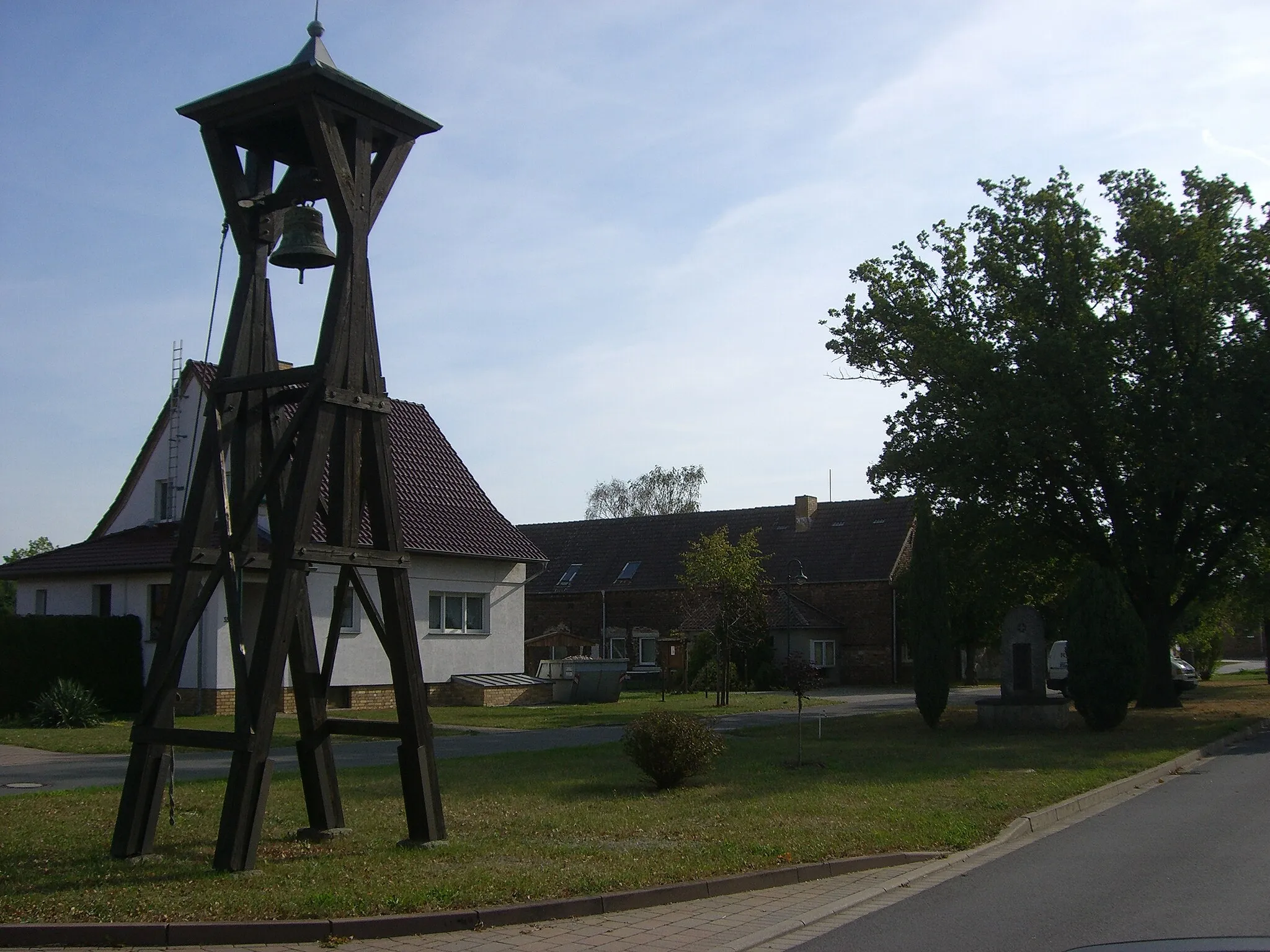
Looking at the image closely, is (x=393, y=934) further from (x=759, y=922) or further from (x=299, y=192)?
(x=299, y=192)

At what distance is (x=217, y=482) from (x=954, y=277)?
2292 centimetres

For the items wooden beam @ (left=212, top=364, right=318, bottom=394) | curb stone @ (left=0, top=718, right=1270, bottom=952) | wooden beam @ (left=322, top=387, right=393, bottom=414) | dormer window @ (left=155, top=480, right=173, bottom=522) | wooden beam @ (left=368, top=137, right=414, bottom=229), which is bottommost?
curb stone @ (left=0, top=718, right=1270, bottom=952)

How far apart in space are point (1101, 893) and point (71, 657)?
78.4 ft

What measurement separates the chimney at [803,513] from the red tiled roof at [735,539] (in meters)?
0.18

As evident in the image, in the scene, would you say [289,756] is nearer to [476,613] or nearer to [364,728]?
[364,728]

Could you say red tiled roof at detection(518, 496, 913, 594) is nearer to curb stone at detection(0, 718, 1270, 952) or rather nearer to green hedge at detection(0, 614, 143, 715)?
green hedge at detection(0, 614, 143, 715)

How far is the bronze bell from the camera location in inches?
409

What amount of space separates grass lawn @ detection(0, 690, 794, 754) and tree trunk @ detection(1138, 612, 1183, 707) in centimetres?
892

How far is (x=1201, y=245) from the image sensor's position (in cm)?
2691

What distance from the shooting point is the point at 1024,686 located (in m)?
24.3

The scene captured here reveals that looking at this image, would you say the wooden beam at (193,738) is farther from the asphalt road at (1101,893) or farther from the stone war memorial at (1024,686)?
the stone war memorial at (1024,686)

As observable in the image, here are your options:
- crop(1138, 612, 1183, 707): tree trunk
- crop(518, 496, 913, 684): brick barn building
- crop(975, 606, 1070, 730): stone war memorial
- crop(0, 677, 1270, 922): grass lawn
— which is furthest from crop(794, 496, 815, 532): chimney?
crop(0, 677, 1270, 922): grass lawn

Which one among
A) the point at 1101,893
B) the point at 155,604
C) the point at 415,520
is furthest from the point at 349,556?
the point at 415,520

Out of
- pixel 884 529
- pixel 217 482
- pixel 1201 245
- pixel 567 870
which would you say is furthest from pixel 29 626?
pixel 884 529
